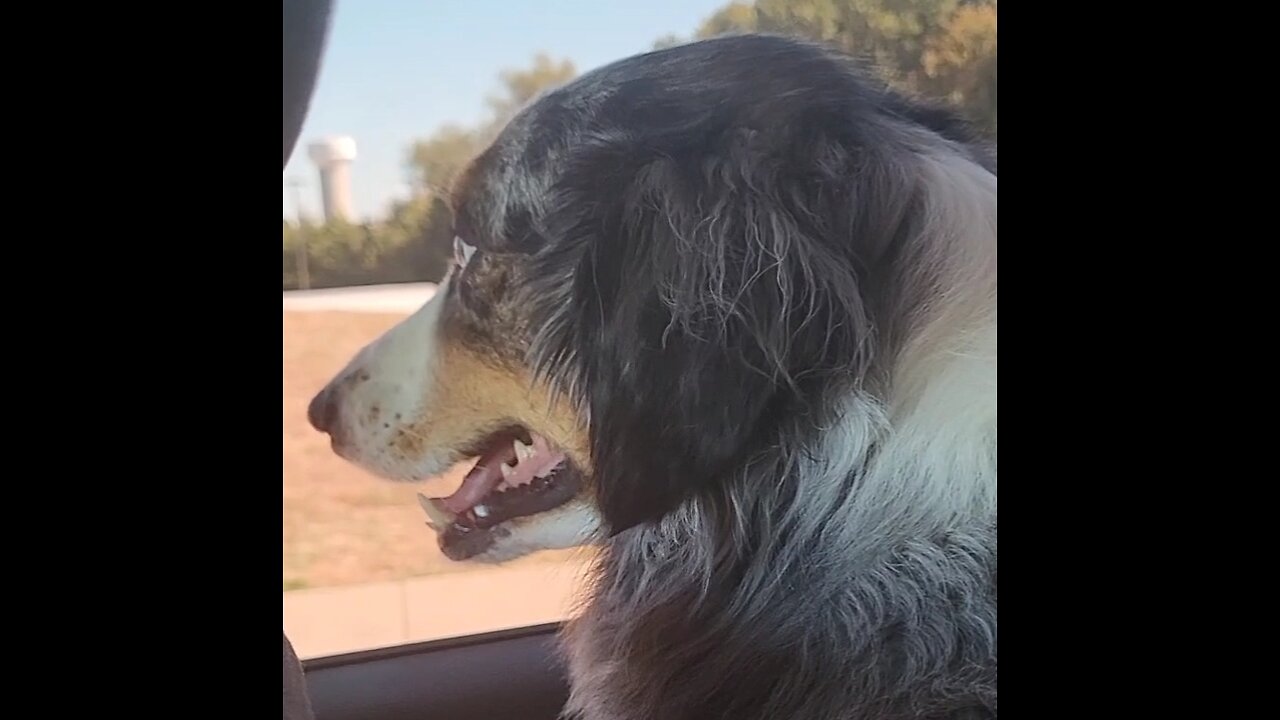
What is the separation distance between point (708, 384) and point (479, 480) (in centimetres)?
29

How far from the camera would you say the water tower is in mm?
1157

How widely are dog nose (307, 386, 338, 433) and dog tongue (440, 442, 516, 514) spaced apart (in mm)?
154

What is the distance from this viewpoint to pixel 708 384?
1207 mm

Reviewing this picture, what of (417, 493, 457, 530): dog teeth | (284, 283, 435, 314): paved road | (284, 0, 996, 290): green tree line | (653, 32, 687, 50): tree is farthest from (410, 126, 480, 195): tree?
(417, 493, 457, 530): dog teeth

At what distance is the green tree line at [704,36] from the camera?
1168 mm

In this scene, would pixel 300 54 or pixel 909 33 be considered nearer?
pixel 300 54

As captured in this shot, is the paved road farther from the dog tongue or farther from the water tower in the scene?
the dog tongue

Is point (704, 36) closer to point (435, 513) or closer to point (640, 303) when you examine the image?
point (640, 303)

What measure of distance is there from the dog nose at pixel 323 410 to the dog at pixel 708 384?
0.5 inches

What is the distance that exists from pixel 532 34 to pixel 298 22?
0.25 m

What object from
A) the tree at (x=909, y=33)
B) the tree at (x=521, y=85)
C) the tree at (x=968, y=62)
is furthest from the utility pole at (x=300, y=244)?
the tree at (x=968, y=62)

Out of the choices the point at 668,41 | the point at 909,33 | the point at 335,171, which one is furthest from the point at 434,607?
the point at 909,33
